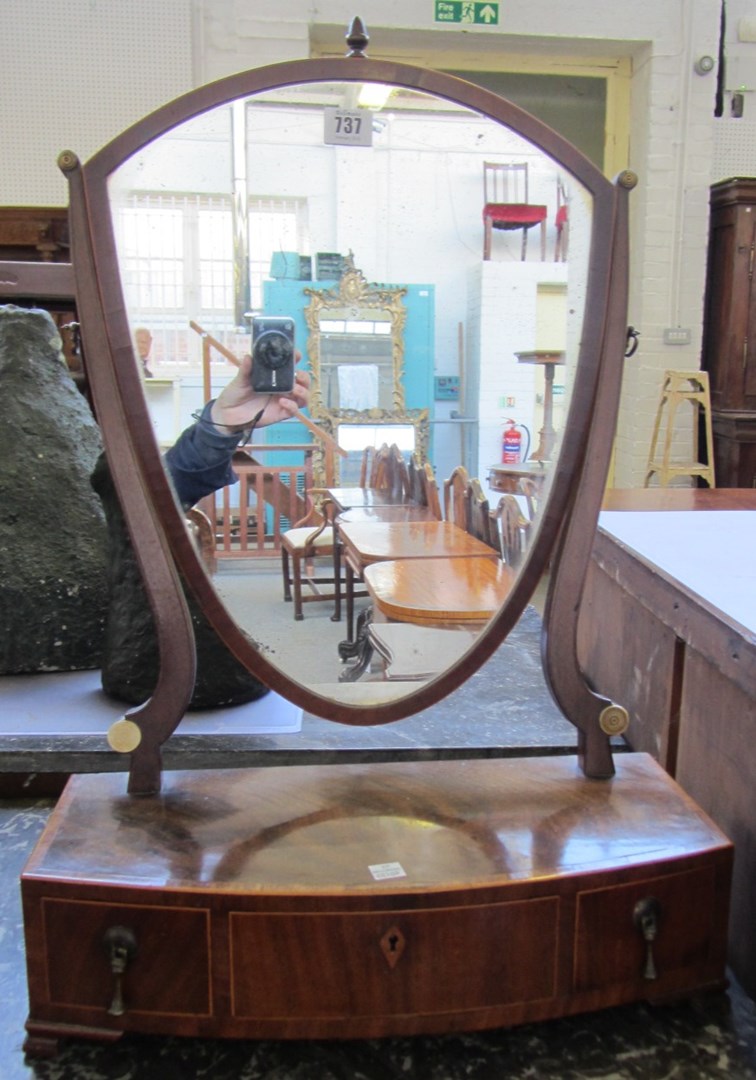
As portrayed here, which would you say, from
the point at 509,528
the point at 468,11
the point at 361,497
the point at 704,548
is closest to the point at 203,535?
the point at 361,497

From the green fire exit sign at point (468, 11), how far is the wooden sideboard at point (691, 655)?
2783mm

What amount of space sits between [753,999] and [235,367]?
1.87 feet

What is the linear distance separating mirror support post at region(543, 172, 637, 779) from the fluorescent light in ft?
0.62

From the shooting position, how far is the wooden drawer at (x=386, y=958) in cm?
54

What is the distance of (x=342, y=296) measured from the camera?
746 mm

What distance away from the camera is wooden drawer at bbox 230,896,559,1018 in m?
0.54

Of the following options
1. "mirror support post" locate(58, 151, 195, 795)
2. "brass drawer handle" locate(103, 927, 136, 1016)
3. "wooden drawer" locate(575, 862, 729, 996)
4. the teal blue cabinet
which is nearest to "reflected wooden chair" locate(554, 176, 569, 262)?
the teal blue cabinet

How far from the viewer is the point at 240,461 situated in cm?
73

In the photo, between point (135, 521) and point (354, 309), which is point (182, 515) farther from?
point (354, 309)

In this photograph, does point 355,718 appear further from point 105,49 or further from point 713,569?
point 105,49

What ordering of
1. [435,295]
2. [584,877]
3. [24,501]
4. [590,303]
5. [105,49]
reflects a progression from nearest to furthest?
[584,877] < [590,303] < [435,295] < [24,501] < [105,49]

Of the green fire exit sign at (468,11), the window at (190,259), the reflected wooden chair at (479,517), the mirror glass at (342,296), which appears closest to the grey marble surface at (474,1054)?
the mirror glass at (342,296)

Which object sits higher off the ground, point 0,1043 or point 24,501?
point 24,501

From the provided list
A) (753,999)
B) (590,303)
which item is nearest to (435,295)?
(590,303)
